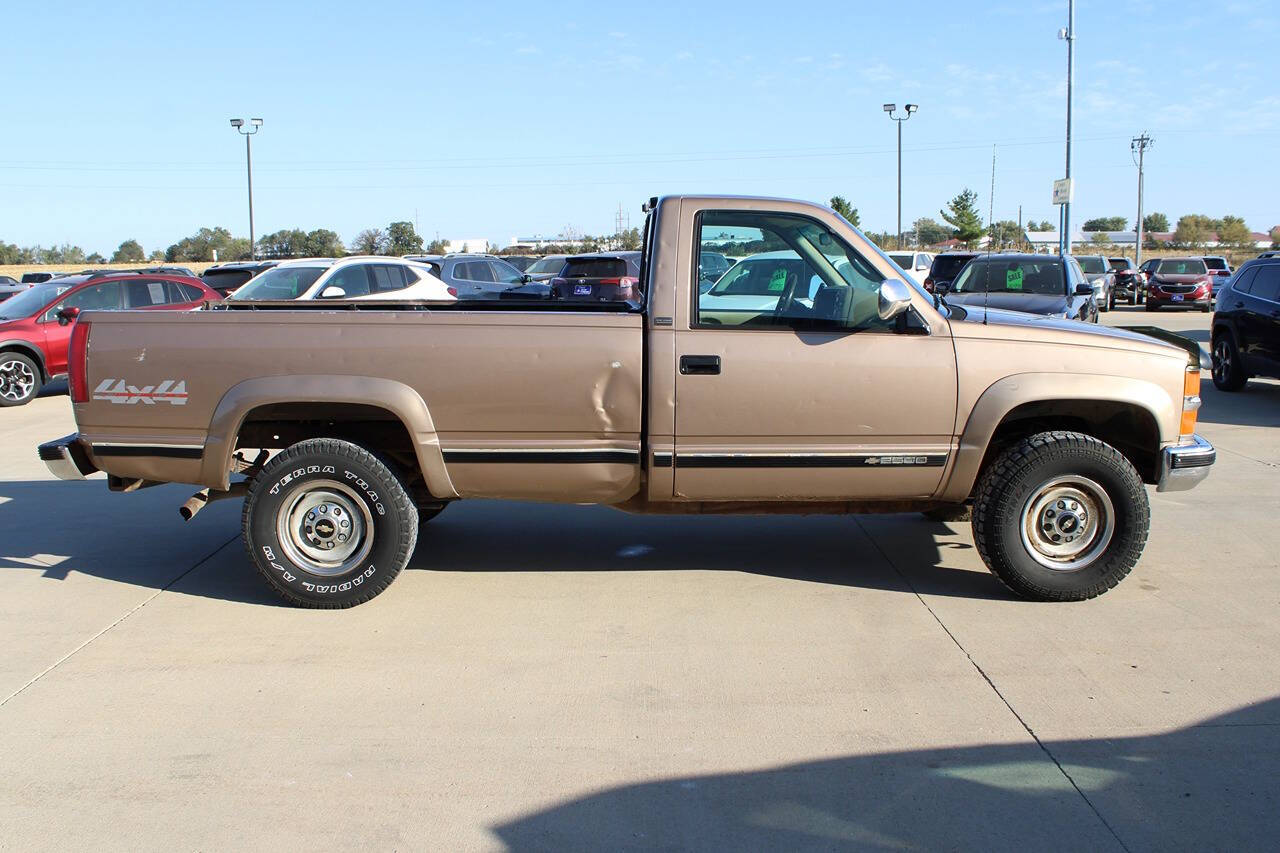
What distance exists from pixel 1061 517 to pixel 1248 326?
29.1ft

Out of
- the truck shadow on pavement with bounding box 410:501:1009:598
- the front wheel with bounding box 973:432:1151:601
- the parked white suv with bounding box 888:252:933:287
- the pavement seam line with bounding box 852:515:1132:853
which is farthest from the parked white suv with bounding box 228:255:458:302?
the parked white suv with bounding box 888:252:933:287

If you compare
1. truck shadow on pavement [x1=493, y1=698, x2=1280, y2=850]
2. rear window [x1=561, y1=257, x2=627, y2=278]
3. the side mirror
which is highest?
rear window [x1=561, y1=257, x2=627, y2=278]

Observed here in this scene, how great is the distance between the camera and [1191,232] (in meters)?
90.8

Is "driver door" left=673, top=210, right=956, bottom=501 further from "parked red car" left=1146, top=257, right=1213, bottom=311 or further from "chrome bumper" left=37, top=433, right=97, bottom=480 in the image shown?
"parked red car" left=1146, top=257, right=1213, bottom=311

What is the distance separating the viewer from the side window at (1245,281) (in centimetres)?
1281

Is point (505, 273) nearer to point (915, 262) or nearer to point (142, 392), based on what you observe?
point (915, 262)

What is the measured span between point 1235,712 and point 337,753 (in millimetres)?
3414

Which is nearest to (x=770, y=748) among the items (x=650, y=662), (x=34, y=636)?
(x=650, y=662)

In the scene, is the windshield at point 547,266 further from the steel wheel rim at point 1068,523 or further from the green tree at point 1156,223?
the green tree at point 1156,223

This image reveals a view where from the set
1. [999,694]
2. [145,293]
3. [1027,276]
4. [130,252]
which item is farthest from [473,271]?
[130,252]

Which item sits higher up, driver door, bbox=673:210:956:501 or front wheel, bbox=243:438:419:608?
driver door, bbox=673:210:956:501

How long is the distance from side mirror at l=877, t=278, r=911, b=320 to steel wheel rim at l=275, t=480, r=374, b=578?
8.92 feet

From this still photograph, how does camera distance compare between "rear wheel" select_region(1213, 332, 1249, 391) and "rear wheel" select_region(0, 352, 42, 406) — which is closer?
"rear wheel" select_region(1213, 332, 1249, 391)

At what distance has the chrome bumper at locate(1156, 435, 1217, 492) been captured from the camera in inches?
212
